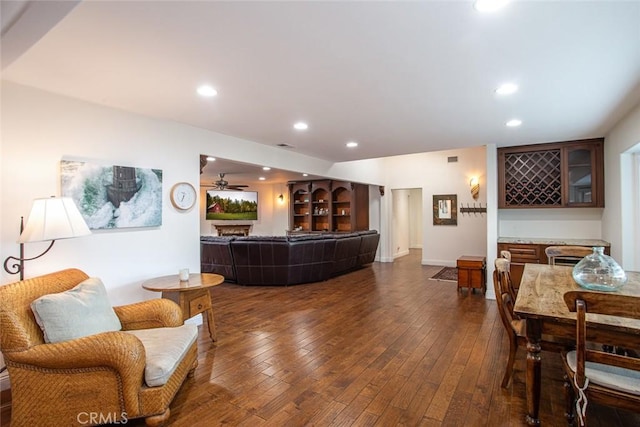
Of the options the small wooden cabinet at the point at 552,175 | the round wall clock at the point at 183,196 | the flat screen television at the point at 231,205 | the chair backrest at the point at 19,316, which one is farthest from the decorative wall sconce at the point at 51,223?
the flat screen television at the point at 231,205

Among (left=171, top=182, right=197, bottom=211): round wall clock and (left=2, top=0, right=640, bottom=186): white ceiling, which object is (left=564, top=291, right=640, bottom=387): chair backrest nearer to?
(left=2, top=0, right=640, bottom=186): white ceiling

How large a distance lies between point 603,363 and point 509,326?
2.58ft

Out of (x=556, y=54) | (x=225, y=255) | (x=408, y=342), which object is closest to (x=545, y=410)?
(x=408, y=342)

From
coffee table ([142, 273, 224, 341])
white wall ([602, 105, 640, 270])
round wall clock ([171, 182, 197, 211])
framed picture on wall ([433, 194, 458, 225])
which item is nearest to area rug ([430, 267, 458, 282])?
framed picture on wall ([433, 194, 458, 225])

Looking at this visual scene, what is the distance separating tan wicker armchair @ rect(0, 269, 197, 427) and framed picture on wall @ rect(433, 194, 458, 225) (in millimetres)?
7627

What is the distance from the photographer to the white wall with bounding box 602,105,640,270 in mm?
3576

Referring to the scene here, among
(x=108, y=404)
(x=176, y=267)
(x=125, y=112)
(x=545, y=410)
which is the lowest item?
(x=545, y=410)

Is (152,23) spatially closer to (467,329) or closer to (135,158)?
(135,158)

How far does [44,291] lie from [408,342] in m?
3.14

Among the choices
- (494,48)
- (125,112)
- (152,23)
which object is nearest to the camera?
(152,23)

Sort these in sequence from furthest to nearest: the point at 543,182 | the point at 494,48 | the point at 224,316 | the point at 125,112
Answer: the point at 543,182, the point at 224,316, the point at 125,112, the point at 494,48

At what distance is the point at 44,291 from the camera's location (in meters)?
2.15

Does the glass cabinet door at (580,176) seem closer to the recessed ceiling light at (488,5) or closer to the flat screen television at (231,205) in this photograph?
the recessed ceiling light at (488,5)

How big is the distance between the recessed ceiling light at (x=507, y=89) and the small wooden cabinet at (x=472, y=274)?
3.21 metres
